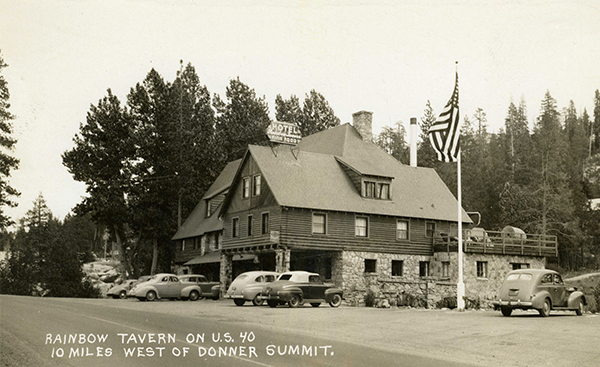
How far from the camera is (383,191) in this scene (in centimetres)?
4362

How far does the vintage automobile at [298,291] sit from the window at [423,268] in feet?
47.1

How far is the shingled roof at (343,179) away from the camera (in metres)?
40.2

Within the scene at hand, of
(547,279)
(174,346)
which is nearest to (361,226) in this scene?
(547,279)

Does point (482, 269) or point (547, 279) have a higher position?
point (482, 269)

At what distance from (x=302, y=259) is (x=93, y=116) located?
26017mm

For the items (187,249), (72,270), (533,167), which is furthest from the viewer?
(533,167)

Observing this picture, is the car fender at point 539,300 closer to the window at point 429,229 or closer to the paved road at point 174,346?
the paved road at point 174,346

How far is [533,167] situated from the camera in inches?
2822

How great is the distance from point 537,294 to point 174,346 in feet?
50.8

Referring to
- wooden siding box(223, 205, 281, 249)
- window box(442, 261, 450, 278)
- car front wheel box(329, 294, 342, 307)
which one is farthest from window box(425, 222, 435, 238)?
car front wheel box(329, 294, 342, 307)

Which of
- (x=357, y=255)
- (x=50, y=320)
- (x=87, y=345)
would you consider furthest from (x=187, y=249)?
(x=87, y=345)

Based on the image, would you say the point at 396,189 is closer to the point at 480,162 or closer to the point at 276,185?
the point at 276,185

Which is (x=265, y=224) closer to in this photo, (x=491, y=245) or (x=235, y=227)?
(x=235, y=227)

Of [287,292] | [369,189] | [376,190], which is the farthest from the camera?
[376,190]
